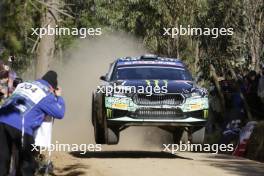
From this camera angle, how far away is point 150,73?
1516cm

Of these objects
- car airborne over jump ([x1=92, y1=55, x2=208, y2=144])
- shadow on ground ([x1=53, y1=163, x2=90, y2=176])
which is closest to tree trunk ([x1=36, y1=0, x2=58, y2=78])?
car airborne over jump ([x1=92, y1=55, x2=208, y2=144])

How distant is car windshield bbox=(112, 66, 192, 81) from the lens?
49.0 feet

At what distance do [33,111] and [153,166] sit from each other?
434cm

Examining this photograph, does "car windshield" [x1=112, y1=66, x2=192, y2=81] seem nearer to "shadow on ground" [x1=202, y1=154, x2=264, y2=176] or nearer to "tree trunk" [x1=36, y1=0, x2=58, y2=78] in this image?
"tree trunk" [x1=36, y1=0, x2=58, y2=78]

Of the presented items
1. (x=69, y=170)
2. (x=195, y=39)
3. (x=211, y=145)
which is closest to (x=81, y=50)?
(x=195, y=39)

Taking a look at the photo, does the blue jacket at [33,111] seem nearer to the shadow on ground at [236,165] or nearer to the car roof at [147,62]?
the shadow on ground at [236,165]

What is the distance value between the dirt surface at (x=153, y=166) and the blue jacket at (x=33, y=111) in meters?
2.82

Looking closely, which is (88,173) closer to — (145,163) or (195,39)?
(145,163)

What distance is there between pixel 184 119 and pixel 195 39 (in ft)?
51.7

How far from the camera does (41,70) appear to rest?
15.3 metres

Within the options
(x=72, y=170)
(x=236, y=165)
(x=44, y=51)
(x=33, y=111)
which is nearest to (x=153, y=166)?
(x=72, y=170)

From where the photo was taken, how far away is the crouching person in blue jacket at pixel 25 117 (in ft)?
28.7

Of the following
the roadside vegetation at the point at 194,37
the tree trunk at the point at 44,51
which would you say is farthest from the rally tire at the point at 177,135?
the tree trunk at the point at 44,51

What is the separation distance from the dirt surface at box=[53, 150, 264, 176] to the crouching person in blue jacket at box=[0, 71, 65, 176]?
272cm
